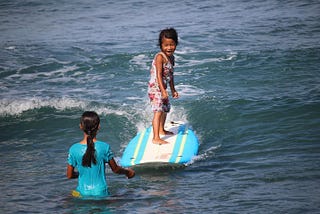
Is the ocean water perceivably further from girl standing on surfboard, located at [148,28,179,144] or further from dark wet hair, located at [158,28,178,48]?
dark wet hair, located at [158,28,178,48]

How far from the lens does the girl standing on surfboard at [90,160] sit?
221 inches

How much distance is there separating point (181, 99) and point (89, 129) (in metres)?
5.76

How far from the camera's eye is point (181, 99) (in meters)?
11.3

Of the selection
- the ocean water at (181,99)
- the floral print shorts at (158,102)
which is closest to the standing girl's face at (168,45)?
the floral print shorts at (158,102)

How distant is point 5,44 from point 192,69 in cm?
594

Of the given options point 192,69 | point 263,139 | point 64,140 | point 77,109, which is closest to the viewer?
point 263,139

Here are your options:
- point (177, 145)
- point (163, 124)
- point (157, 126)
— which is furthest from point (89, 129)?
point (163, 124)

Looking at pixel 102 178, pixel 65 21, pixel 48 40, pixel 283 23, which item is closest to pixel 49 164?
pixel 102 178

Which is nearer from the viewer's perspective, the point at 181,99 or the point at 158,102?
the point at 158,102

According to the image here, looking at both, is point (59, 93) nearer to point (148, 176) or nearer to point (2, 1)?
point (148, 176)

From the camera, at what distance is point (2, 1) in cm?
2359

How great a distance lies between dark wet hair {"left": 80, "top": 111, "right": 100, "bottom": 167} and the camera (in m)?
5.58

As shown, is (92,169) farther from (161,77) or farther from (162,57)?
(162,57)

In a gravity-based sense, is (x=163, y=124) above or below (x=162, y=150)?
above
